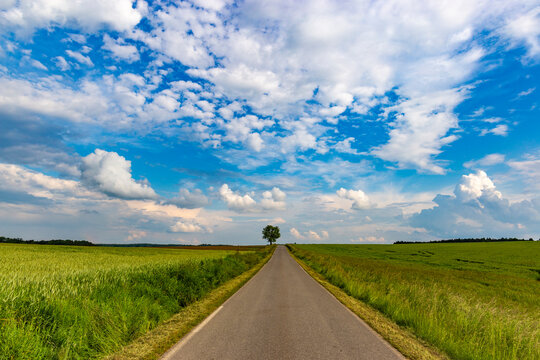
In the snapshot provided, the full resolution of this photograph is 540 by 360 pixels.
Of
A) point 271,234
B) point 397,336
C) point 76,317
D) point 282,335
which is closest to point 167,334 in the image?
point 76,317

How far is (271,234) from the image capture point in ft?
522

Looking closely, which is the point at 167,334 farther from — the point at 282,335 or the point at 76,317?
the point at 282,335

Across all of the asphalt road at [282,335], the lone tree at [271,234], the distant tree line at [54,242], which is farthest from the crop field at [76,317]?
the lone tree at [271,234]

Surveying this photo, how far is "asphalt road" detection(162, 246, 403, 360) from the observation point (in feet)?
18.0

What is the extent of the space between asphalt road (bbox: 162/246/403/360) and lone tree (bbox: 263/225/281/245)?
151 m

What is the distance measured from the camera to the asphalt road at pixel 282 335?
5500mm

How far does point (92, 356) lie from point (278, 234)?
158097mm

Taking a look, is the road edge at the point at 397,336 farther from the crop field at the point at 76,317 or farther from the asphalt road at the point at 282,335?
the crop field at the point at 76,317

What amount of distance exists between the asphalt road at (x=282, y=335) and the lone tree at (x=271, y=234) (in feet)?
496

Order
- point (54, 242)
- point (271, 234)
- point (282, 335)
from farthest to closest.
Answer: point (271, 234), point (54, 242), point (282, 335)

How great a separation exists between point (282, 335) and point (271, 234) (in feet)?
508

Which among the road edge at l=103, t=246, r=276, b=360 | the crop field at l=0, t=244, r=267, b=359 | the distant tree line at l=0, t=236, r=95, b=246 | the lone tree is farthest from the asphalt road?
the lone tree

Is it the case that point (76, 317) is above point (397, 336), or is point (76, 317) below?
above

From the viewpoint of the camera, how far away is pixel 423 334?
7.20 m
